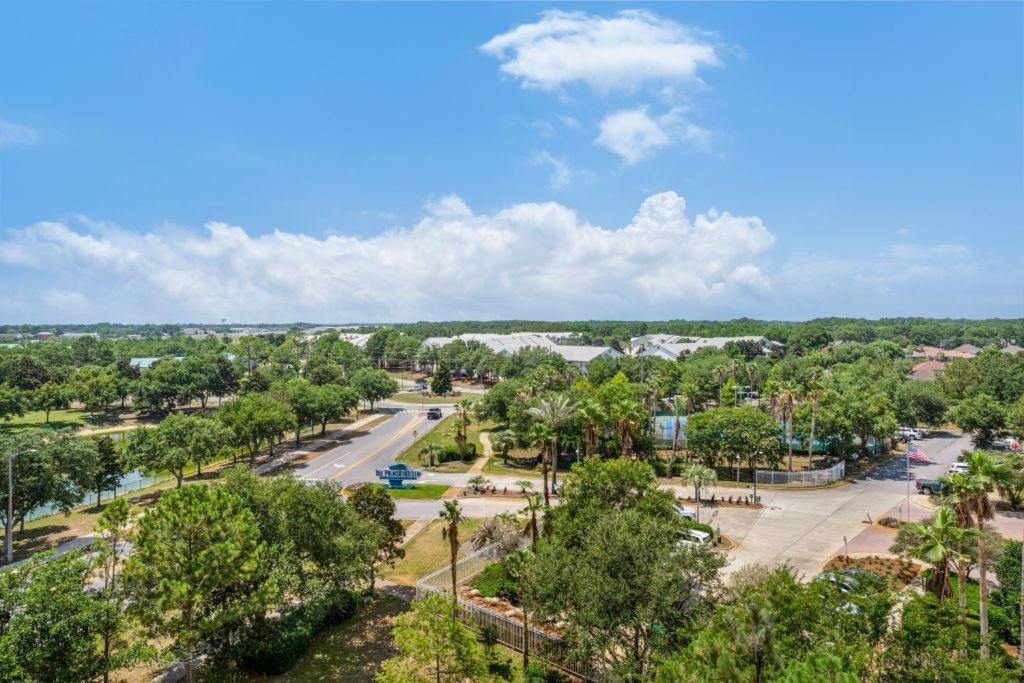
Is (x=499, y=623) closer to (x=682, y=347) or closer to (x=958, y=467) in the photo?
(x=958, y=467)

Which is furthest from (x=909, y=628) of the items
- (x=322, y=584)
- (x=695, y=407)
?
(x=695, y=407)

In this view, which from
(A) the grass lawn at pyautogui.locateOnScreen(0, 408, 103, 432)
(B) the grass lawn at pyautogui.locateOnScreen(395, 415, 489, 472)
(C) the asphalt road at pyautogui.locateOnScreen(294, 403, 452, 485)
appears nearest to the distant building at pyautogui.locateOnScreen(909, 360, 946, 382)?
(B) the grass lawn at pyautogui.locateOnScreen(395, 415, 489, 472)

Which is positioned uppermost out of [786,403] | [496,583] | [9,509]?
[786,403]

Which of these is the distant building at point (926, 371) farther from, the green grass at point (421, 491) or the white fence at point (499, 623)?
the white fence at point (499, 623)

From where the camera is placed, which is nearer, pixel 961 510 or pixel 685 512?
pixel 961 510

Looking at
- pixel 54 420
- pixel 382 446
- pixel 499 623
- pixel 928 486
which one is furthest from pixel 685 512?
pixel 54 420

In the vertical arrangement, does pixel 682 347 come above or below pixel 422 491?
above

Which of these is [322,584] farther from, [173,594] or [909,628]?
[909,628]

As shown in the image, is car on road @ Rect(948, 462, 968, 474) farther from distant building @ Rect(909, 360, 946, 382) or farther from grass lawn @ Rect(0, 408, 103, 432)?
grass lawn @ Rect(0, 408, 103, 432)

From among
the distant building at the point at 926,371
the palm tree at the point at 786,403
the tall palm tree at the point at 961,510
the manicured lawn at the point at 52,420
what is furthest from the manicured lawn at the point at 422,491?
the distant building at the point at 926,371
